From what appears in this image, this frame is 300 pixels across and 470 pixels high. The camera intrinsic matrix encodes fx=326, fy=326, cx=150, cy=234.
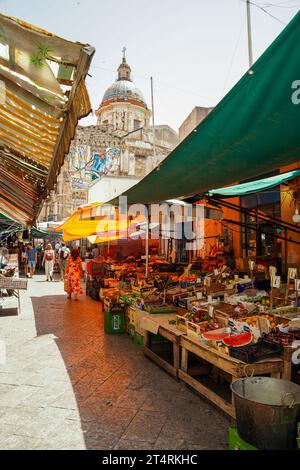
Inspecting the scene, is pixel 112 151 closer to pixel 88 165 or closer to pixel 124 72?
pixel 88 165

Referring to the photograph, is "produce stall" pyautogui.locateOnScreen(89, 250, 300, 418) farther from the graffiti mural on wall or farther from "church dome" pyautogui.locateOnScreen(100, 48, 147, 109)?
"church dome" pyautogui.locateOnScreen(100, 48, 147, 109)

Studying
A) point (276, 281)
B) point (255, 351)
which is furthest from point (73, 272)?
point (255, 351)

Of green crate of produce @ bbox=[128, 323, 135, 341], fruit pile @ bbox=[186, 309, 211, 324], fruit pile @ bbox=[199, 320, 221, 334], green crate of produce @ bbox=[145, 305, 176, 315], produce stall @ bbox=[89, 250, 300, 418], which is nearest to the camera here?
produce stall @ bbox=[89, 250, 300, 418]

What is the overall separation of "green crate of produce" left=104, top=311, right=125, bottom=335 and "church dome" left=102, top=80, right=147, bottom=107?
44.4m

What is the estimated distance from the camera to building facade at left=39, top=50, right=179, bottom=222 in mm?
32781

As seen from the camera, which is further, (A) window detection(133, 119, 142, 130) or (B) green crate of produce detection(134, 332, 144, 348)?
(A) window detection(133, 119, 142, 130)

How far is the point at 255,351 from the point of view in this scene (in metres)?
3.29

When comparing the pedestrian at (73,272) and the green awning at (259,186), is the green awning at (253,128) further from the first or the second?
the pedestrian at (73,272)

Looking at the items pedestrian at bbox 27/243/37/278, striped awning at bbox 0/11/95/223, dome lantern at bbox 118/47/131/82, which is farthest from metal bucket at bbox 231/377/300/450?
dome lantern at bbox 118/47/131/82

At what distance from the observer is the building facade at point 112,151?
32781 mm

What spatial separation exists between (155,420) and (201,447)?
609 millimetres

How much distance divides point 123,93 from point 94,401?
48.3m

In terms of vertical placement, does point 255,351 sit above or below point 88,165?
below

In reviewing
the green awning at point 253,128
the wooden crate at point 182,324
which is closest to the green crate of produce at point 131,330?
the wooden crate at point 182,324
